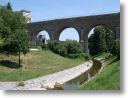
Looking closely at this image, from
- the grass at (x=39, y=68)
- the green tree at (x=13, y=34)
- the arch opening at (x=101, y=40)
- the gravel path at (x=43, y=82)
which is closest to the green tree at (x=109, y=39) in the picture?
the arch opening at (x=101, y=40)

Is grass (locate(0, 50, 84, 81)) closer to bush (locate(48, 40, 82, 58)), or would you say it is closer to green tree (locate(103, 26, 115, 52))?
bush (locate(48, 40, 82, 58))

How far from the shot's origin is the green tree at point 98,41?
609 cm

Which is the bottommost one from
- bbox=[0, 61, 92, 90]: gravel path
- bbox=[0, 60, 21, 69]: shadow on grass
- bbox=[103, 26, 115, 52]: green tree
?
bbox=[0, 61, 92, 90]: gravel path

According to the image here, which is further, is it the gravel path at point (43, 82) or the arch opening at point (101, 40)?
the arch opening at point (101, 40)

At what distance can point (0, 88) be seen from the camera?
17.5ft

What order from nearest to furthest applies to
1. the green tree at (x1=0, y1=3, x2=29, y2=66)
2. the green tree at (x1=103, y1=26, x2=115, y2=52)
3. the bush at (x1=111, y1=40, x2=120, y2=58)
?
the bush at (x1=111, y1=40, x2=120, y2=58)
the green tree at (x1=103, y1=26, x2=115, y2=52)
the green tree at (x1=0, y1=3, x2=29, y2=66)

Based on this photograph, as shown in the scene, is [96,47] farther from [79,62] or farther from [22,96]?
[22,96]

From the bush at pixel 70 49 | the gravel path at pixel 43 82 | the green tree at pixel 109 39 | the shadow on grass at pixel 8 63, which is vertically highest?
the green tree at pixel 109 39

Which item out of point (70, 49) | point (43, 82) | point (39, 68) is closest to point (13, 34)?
point (70, 49)

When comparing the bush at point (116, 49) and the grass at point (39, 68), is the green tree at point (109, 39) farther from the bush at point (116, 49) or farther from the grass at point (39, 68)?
the grass at point (39, 68)

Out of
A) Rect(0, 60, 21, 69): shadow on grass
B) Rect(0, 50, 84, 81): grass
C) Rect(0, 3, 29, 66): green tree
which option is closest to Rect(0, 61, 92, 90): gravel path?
Rect(0, 50, 84, 81): grass

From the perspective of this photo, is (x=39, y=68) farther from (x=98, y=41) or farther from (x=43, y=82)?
(x=98, y=41)

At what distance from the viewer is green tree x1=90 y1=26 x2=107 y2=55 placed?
609 centimetres

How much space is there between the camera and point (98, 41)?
616 centimetres
